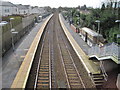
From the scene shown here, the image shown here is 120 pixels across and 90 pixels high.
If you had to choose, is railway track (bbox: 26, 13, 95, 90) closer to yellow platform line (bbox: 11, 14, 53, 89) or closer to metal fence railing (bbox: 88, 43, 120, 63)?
yellow platform line (bbox: 11, 14, 53, 89)

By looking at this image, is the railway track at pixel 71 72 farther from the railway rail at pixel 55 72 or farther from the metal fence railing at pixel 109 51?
the metal fence railing at pixel 109 51

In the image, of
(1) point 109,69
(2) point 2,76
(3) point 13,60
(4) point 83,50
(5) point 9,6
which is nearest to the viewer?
(2) point 2,76

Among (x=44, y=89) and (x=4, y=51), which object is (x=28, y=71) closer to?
(x=44, y=89)

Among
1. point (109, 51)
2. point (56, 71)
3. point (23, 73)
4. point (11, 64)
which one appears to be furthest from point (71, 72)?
point (11, 64)

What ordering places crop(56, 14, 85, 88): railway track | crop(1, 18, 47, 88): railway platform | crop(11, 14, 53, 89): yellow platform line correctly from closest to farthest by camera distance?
crop(11, 14, 53, 89): yellow platform line → crop(1, 18, 47, 88): railway platform → crop(56, 14, 85, 88): railway track

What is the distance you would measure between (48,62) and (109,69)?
626 cm

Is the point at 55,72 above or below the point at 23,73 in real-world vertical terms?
below

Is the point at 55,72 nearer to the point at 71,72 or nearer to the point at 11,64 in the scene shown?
the point at 71,72

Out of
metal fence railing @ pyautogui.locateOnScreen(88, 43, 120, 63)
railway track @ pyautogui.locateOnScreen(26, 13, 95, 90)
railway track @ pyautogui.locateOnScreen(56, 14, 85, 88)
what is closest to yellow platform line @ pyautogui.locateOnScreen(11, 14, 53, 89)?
railway track @ pyautogui.locateOnScreen(26, 13, 95, 90)

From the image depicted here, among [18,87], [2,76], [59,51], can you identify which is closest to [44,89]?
[18,87]

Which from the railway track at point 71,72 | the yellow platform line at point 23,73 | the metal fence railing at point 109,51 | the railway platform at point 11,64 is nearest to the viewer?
the yellow platform line at point 23,73

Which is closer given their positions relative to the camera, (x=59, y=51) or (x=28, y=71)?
(x=28, y=71)

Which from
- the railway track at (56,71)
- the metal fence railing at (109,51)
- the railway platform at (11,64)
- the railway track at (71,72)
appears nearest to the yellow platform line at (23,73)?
the railway platform at (11,64)

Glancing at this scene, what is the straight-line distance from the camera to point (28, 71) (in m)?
13.4
